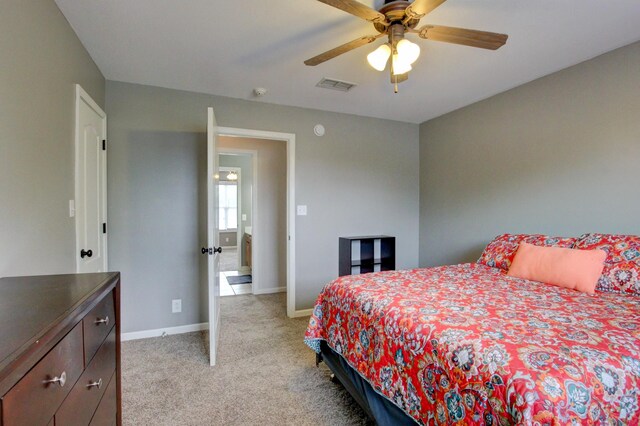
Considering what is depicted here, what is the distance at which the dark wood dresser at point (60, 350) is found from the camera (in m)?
0.64

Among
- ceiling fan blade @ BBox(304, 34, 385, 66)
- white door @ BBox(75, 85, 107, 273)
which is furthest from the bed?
white door @ BBox(75, 85, 107, 273)

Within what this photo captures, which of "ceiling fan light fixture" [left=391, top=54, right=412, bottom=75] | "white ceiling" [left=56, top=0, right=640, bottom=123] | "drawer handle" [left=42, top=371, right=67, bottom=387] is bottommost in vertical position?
"drawer handle" [left=42, top=371, right=67, bottom=387]

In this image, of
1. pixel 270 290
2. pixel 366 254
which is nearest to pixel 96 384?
pixel 366 254

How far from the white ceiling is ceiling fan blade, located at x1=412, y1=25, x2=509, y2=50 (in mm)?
275

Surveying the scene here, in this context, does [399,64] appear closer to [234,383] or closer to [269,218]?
[234,383]

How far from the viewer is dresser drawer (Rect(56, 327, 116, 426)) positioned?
2.85ft

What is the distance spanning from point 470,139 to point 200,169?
2905 millimetres

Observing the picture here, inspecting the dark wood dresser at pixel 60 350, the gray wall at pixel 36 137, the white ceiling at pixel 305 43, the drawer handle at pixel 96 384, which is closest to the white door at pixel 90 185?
the gray wall at pixel 36 137

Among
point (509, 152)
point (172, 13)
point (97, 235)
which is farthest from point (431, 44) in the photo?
point (97, 235)

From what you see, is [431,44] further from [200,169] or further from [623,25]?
[200,169]

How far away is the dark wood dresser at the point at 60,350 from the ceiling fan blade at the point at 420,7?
1.76 meters

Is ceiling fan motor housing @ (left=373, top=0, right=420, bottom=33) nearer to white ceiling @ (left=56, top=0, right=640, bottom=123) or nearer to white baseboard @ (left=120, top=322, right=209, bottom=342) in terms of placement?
white ceiling @ (left=56, top=0, right=640, bottom=123)

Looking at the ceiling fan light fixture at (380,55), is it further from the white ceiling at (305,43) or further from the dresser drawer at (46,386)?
the dresser drawer at (46,386)

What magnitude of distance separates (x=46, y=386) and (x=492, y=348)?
51.0 inches
